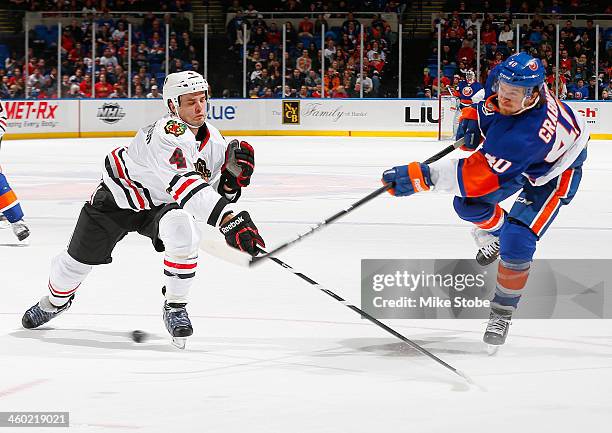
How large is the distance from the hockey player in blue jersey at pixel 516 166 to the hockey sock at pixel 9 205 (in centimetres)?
353

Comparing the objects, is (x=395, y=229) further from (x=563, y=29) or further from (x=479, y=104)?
(x=563, y=29)

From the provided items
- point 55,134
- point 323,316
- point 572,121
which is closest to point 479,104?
point 572,121

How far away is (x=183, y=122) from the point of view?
3.88m

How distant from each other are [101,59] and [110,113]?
144 cm

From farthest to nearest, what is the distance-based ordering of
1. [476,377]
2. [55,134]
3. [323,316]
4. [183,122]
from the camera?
1. [55,134]
2. [323,316]
3. [183,122]
4. [476,377]

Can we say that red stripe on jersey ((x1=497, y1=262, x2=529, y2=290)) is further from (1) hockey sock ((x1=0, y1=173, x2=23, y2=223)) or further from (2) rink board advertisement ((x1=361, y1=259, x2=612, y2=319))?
(1) hockey sock ((x1=0, y1=173, x2=23, y2=223))

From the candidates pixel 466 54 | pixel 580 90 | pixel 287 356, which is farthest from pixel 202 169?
pixel 466 54

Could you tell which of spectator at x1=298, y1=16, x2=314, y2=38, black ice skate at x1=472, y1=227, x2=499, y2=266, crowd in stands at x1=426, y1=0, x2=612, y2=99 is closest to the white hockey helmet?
black ice skate at x1=472, y1=227, x2=499, y2=266

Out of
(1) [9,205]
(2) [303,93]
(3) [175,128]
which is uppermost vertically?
(3) [175,128]

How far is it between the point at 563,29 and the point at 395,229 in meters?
12.1

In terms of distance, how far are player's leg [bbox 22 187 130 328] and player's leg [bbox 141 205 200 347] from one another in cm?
21

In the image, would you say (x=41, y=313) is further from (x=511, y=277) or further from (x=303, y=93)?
(x=303, y=93)

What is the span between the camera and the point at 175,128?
3801 mm

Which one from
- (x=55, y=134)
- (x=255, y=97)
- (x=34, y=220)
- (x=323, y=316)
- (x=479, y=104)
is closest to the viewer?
(x=479, y=104)
